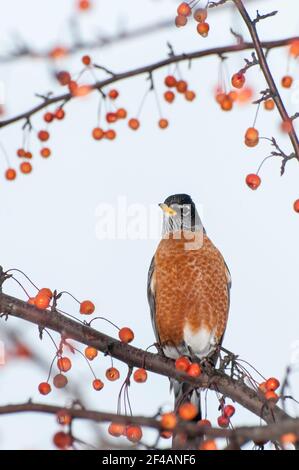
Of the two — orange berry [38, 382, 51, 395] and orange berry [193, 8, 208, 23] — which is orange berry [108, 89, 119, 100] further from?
orange berry [38, 382, 51, 395]

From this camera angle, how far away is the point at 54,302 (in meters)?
2.45

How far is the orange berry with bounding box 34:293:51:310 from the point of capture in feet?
8.24

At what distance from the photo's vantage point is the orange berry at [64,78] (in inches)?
127

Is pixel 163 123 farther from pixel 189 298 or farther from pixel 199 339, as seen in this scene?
pixel 199 339

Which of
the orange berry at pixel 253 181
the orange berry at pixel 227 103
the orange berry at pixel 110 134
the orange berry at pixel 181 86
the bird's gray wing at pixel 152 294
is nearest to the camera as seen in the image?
the orange berry at pixel 253 181

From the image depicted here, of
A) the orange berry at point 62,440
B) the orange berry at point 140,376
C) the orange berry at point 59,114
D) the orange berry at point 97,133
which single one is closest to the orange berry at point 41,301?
the orange berry at point 140,376

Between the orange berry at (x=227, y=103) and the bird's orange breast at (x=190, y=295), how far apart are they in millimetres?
1169

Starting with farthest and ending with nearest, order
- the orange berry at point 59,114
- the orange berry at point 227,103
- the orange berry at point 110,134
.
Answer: the orange berry at point 110,134
the orange berry at point 59,114
the orange berry at point 227,103

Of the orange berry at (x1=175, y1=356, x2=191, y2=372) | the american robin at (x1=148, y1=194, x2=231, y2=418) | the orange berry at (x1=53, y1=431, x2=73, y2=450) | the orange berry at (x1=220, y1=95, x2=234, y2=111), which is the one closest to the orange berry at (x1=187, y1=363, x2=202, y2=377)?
the orange berry at (x1=175, y1=356, x2=191, y2=372)

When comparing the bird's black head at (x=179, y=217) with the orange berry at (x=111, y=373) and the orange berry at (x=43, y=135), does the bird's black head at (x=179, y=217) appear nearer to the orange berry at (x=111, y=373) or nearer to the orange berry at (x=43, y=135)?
the orange berry at (x=43, y=135)

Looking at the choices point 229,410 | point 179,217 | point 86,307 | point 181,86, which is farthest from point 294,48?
point 179,217

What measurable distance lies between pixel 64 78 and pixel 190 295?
140 cm

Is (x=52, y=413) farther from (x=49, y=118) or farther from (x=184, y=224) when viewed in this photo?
(x=184, y=224)

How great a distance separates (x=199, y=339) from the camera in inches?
155
